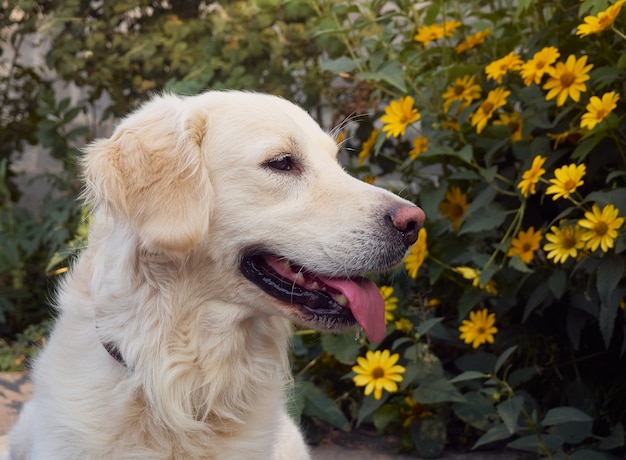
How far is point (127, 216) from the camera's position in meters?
2.31

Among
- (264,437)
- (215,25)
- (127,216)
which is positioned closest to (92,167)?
(127,216)

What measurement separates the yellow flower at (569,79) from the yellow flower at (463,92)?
1.22ft

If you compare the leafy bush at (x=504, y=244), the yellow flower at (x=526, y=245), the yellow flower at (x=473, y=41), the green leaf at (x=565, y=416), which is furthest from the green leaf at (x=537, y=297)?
the yellow flower at (x=473, y=41)

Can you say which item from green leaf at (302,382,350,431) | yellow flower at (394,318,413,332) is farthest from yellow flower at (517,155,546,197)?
green leaf at (302,382,350,431)

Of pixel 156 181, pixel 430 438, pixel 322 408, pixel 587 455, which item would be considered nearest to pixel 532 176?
pixel 587 455

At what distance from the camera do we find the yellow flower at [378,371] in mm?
3246

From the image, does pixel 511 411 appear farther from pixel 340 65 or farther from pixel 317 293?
pixel 340 65

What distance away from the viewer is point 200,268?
2.43 m

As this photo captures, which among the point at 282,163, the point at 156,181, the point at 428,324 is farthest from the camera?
the point at 428,324

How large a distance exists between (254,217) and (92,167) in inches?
16.9

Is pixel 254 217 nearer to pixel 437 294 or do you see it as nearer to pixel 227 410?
pixel 227 410

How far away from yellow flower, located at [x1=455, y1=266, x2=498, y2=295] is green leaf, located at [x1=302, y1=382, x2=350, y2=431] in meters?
0.69

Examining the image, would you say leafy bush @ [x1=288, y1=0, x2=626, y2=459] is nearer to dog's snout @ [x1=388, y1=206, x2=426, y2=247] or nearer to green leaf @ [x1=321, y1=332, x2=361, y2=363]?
green leaf @ [x1=321, y1=332, x2=361, y2=363]

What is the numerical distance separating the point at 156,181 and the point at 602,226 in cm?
141
